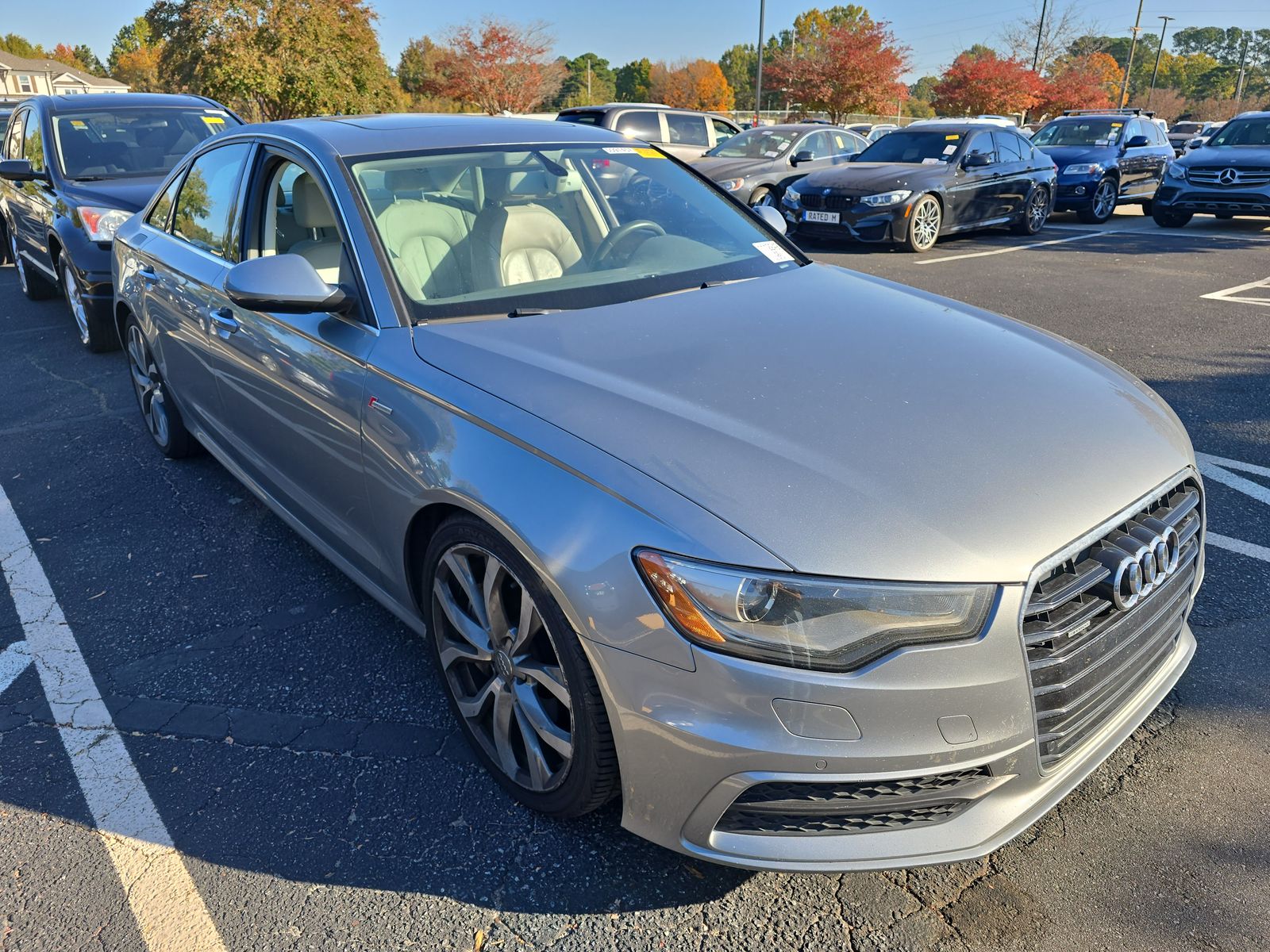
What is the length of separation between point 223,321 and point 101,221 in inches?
152

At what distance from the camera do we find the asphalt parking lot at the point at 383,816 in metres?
2.09

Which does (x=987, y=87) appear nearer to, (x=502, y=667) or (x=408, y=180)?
(x=408, y=180)

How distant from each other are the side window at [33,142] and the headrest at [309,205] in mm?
5205

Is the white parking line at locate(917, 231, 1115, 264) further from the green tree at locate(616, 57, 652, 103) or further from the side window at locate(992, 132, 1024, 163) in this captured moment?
the green tree at locate(616, 57, 652, 103)

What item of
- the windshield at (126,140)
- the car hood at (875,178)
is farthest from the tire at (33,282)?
the car hood at (875,178)

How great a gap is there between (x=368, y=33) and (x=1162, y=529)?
104ft

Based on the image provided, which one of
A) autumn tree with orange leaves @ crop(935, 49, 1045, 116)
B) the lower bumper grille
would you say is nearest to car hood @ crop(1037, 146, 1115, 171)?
the lower bumper grille

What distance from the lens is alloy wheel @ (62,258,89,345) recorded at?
6809 mm

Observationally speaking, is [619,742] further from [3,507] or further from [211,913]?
[3,507]

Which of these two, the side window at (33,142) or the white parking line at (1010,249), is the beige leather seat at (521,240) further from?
the white parking line at (1010,249)

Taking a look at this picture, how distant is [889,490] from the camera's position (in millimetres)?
1934

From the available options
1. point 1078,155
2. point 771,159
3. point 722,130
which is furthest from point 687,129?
point 1078,155

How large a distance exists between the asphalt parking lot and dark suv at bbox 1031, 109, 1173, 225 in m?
11.8

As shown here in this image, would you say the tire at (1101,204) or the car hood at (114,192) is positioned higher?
the car hood at (114,192)
